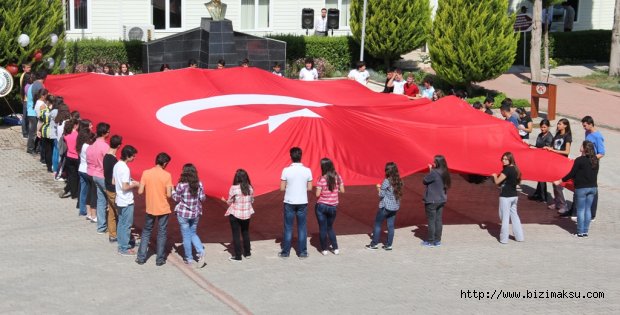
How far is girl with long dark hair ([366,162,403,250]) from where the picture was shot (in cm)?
1444

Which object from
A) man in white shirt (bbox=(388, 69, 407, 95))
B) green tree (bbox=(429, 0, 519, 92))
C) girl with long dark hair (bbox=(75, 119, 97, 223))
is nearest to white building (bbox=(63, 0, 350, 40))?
green tree (bbox=(429, 0, 519, 92))

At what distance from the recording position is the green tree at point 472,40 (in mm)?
27250

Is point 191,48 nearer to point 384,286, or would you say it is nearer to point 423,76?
point 423,76

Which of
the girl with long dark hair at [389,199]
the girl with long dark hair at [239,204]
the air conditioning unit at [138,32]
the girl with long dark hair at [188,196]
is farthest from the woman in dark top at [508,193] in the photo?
the air conditioning unit at [138,32]

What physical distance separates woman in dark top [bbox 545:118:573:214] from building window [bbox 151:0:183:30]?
17.7 metres

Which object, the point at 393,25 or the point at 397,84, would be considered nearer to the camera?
the point at 397,84

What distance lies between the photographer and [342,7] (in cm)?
3441

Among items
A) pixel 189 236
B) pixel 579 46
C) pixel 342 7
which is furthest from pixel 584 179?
pixel 579 46

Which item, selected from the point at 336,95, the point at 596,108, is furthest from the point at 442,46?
the point at 336,95

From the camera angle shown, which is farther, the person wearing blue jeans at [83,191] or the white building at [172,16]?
the white building at [172,16]

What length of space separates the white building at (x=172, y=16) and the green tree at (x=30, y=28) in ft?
23.8

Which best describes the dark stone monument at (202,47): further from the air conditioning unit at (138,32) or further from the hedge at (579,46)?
the hedge at (579,46)

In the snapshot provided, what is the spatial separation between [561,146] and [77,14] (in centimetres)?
1855

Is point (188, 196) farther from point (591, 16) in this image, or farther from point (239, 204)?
point (591, 16)
